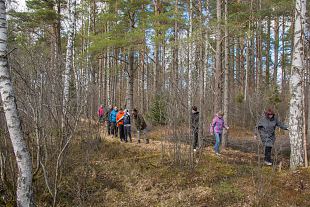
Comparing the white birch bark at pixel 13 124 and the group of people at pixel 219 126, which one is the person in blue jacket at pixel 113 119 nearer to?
the group of people at pixel 219 126

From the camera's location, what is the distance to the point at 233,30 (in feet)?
34.1

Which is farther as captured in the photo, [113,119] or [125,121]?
[113,119]

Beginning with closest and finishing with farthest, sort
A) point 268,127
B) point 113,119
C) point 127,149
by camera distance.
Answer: point 268,127, point 127,149, point 113,119

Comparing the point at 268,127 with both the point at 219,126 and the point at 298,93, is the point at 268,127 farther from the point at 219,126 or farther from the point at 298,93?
the point at 219,126

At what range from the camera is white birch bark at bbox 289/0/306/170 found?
6.64 meters

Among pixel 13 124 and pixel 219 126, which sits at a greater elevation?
pixel 13 124

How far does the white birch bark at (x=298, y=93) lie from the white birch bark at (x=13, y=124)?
5.82m

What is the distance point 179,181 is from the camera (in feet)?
23.0

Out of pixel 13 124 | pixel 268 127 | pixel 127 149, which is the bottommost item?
pixel 127 149

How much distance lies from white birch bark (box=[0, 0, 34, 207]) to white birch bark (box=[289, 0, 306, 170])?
5817mm

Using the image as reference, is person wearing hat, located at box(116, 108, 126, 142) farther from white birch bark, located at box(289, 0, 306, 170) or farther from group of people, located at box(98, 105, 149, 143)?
white birch bark, located at box(289, 0, 306, 170)

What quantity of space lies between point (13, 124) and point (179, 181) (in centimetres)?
420

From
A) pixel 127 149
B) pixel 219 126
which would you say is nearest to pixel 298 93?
pixel 219 126

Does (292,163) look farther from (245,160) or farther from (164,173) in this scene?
(164,173)
